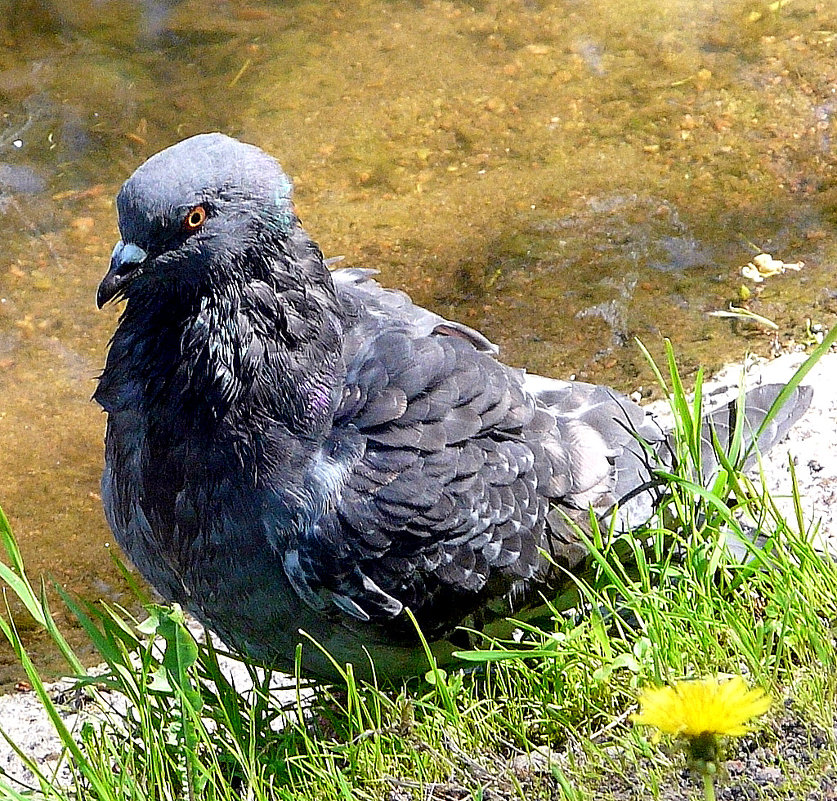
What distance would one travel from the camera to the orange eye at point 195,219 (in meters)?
2.77

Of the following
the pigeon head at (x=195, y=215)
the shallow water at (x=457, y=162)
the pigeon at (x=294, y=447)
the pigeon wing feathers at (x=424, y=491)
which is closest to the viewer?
the pigeon head at (x=195, y=215)

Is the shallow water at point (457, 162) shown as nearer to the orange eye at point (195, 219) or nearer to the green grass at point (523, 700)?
the green grass at point (523, 700)

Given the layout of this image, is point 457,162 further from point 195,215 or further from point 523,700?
point 523,700

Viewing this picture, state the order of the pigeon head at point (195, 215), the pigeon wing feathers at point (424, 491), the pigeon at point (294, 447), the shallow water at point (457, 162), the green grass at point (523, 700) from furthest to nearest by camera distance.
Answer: the shallow water at point (457, 162) → the pigeon wing feathers at point (424, 491) → the pigeon at point (294, 447) → the pigeon head at point (195, 215) → the green grass at point (523, 700)

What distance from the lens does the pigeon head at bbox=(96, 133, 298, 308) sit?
2742mm

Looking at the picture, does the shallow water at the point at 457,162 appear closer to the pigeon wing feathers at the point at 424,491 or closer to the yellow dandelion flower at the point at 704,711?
the pigeon wing feathers at the point at 424,491

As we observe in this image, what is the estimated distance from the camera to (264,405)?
2965 millimetres

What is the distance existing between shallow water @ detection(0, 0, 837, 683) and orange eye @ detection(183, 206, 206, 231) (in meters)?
2.24

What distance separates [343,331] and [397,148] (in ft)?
10.8

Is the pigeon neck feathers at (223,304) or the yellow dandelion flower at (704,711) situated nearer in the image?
the yellow dandelion flower at (704,711)

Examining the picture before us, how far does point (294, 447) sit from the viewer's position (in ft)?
9.82

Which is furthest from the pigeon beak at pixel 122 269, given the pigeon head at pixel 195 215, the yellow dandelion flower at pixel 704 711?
the yellow dandelion flower at pixel 704 711

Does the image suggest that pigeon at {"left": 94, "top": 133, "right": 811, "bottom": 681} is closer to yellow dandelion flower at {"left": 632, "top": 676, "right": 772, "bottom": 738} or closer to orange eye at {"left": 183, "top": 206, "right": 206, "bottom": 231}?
orange eye at {"left": 183, "top": 206, "right": 206, "bottom": 231}

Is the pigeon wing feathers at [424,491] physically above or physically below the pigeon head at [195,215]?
below
